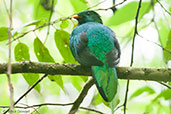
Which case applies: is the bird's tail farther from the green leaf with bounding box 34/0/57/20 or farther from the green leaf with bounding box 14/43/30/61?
the green leaf with bounding box 34/0/57/20

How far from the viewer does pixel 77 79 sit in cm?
333

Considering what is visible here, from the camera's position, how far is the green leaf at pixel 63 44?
308cm

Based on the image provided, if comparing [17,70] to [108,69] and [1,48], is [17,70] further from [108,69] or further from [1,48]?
[1,48]

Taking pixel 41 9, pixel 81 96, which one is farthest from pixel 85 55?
pixel 41 9

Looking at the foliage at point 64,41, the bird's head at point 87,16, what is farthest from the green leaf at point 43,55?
the bird's head at point 87,16

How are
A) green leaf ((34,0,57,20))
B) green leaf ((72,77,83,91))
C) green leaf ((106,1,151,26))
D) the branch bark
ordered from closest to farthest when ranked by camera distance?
the branch bark → green leaf ((72,77,83,91)) → green leaf ((106,1,151,26)) → green leaf ((34,0,57,20))

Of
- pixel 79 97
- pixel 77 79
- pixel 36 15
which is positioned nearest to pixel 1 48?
pixel 36 15

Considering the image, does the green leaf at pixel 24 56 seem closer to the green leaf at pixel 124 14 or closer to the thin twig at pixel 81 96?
the thin twig at pixel 81 96

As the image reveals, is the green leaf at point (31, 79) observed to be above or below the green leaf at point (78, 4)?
below

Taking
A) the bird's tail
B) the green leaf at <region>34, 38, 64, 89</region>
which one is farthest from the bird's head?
the bird's tail

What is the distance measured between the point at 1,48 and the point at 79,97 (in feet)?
6.80

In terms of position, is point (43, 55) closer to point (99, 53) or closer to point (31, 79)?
point (31, 79)

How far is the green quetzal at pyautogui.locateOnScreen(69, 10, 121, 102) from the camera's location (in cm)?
279

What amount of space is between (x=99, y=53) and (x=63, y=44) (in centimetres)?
38
